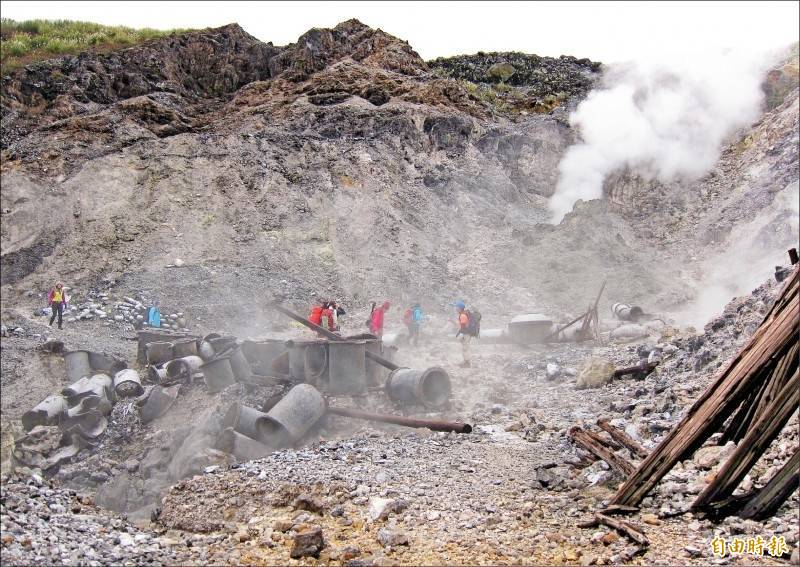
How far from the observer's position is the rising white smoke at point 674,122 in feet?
69.8

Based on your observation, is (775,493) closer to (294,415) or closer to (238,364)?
(294,415)

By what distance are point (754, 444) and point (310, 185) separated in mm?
16135

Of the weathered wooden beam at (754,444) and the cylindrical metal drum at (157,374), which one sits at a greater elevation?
the weathered wooden beam at (754,444)

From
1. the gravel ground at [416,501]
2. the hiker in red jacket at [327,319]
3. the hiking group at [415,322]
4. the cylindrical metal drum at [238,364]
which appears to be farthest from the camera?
the hiker in red jacket at [327,319]

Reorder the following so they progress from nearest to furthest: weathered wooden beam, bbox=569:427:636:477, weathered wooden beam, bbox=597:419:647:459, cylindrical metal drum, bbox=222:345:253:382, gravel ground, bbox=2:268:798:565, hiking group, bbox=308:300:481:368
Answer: gravel ground, bbox=2:268:798:565 < weathered wooden beam, bbox=569:427:636:477 < weathered wooden beam, bbox=597:419:647:459 < cylindrical metal drum, bbox=222:345:253:382 < hiking group, bbox=308:300:481:368

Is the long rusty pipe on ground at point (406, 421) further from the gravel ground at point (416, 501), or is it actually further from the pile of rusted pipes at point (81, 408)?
the pile of rusted pipes at point (81, 408)

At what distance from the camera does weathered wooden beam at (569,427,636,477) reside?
5.11 m

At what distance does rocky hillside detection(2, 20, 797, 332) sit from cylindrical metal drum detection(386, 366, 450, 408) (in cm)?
634

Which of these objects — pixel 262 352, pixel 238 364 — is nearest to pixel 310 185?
pixel 262 352

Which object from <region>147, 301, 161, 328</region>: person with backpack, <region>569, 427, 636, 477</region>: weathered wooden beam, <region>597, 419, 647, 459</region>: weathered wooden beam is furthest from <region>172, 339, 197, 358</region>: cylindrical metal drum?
<region>597, 419, 647, 459</region>: weathered wooden beam

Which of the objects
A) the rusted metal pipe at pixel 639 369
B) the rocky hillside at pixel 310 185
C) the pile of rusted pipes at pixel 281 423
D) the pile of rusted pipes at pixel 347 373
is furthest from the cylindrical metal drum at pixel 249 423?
the rocky hillside at pixel 310 185

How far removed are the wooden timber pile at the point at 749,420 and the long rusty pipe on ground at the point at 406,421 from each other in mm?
2363

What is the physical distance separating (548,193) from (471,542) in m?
19.9

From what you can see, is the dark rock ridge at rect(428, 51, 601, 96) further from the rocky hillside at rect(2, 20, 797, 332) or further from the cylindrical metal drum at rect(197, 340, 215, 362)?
the cylindrical metal drum at rect(197, 340, 215, 362)
